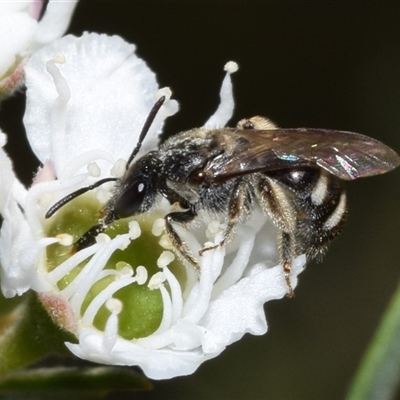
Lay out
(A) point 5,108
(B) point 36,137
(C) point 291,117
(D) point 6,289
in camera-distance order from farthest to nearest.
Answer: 1. (C) point 291,117
2. (A) point 5,108
3. (B) point 36,137
4. (D) point 6,289

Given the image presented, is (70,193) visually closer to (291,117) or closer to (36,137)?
(36,137)

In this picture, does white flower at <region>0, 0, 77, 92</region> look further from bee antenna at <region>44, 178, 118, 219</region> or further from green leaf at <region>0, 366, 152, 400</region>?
green leaf at <region>0, 366, 152, 400</region>

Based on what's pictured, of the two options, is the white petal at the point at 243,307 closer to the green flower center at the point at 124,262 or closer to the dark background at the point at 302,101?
the green flower center at the point at 124,262

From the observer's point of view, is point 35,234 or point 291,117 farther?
point 291,117

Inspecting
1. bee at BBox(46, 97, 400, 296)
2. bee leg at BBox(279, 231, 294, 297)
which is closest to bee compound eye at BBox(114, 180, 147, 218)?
bee at BBox(46, 97, 400, 296)

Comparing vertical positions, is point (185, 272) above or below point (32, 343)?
above

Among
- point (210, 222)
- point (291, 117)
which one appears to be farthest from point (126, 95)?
point (291, 117)

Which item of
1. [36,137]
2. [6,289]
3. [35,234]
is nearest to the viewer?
[6,289]

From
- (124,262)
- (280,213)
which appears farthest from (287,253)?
(124,262)
